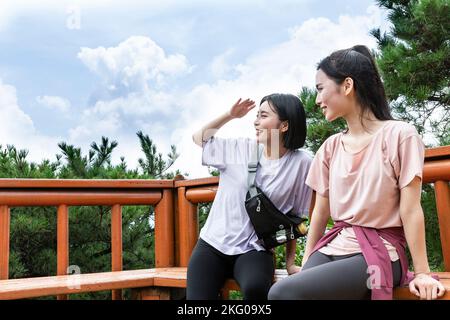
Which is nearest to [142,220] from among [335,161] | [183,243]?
[183,243]

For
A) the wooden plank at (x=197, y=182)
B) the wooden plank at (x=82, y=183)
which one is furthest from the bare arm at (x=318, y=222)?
the wooden plank at (x=82, y=183)

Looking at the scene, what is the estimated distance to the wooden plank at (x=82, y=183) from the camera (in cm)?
235

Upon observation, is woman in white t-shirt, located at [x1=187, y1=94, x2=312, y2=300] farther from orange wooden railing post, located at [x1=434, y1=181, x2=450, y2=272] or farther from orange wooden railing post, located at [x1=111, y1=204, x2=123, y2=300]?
orange wooden railing post, located at [x1=111, y1=204, x2=123, y2=300]

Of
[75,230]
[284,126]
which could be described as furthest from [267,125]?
[75,230]

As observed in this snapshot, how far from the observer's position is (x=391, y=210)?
1.39 m

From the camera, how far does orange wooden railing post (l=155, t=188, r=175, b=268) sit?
264 centimetres

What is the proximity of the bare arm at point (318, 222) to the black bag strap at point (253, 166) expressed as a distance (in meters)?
0.27

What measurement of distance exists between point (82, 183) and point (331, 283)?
1510 millimetres

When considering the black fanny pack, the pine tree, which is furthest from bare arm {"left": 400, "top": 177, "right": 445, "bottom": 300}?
the pine tree

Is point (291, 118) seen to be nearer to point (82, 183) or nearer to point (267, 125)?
point (267, 125)

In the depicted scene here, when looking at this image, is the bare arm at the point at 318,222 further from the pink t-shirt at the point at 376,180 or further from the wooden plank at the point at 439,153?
the wooden plank at the point at 439,153

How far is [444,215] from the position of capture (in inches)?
71.9
